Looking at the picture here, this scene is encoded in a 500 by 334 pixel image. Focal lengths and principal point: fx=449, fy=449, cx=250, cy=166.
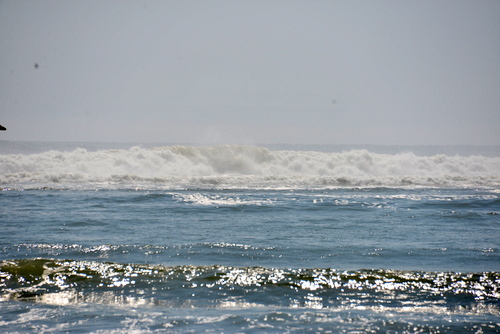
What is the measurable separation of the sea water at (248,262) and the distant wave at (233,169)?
478cm

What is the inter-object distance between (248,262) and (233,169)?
24.9 meters

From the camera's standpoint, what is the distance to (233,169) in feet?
106

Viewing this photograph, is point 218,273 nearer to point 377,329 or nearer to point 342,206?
point 377,329

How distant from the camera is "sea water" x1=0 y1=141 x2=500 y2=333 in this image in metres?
5.00

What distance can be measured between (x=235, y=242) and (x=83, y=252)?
2.77m

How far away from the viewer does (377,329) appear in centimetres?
469

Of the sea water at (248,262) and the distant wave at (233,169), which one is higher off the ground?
the distant wave at (233,169)

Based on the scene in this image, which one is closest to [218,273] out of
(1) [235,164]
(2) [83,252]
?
(2) [83,252]

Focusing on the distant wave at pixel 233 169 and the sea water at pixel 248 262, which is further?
the distant wave at pixel 233 169

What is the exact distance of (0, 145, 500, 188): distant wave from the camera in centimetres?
2208

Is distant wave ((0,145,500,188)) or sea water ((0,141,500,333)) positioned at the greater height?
distant wave ((0,145,500,188))

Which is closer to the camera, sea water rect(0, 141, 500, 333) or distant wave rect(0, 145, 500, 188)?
sea water rect(0, 141, 500, 333)

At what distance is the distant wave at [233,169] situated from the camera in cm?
2208

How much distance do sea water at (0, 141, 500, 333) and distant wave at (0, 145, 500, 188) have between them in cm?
478
